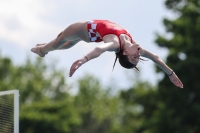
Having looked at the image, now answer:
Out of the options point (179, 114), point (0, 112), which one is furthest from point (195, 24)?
point (0, 112)

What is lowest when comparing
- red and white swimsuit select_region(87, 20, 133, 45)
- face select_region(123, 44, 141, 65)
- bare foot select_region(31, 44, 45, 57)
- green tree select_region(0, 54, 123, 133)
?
green tree select_region(0, 54, 123, 133)

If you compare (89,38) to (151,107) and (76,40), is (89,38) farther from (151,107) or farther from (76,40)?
(151,107)

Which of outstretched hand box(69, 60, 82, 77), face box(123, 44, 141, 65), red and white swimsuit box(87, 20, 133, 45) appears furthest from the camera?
red and white swimsuit box(87, 20, 133, 45)

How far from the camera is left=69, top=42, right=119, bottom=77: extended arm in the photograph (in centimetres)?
816

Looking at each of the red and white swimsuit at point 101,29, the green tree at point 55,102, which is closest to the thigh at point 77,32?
the red and white swimsuit at point 101,29

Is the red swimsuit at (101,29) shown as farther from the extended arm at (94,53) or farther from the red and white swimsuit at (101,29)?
the extended arm at (94,53)

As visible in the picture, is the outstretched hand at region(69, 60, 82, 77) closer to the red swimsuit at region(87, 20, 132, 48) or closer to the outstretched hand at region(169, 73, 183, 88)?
the red swimsuit at region(87, 20, 132, 48)

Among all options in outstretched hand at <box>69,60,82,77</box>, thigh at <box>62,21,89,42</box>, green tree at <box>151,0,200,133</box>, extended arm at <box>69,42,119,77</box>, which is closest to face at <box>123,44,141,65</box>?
extended arm at <box>69,42,119,77</box>

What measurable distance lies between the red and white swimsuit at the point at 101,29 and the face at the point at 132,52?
347 mm

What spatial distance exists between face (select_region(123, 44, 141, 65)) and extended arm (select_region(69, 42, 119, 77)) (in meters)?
0.22

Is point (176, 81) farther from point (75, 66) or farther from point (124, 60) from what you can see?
point (75, 66)

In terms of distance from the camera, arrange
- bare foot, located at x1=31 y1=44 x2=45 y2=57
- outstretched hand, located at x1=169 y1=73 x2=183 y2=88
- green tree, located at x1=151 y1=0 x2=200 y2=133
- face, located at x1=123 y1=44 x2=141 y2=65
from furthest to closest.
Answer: green tree, located at x1=151 y1=0 x2=200 y2=133 → bare foot, located at x1=31 y1=44 x2=45 y2=57 → outstretched hand, located at x1=169 y1=73 x2=183 y2=88 → face, located at x1=123 y1=44 x2=141 y2=65

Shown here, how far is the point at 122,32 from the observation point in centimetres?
950

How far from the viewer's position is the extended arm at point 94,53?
8164 mm
